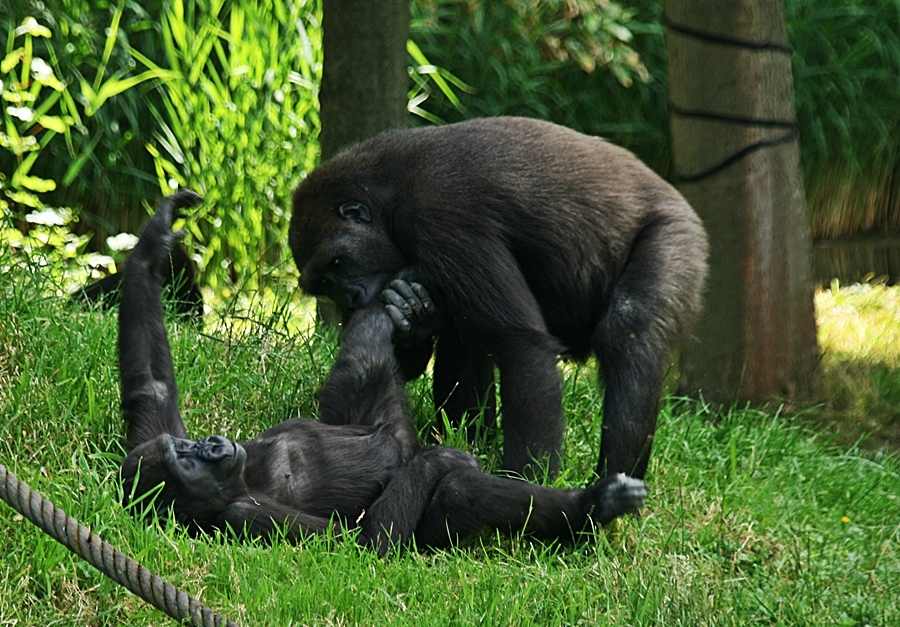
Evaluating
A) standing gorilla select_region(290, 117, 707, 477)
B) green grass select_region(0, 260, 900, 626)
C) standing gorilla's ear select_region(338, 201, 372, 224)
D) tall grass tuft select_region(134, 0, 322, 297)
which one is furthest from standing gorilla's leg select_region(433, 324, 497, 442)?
tall grass tuft select_region(134, 0, 322, 297)

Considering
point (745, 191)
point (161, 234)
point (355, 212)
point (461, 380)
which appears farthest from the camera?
point (745, 191)

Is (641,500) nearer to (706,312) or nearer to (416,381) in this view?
(416,381)

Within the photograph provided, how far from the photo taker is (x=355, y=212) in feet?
14.2

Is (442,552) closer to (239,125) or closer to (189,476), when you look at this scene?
(189,476)

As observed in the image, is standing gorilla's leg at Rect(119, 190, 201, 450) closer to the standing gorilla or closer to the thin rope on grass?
the standing gorilla

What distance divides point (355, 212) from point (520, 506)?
4.49 ft

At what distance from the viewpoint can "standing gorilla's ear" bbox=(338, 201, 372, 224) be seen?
4305 mm

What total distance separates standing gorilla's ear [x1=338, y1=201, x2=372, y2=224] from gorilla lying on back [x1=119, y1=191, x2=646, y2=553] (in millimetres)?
359

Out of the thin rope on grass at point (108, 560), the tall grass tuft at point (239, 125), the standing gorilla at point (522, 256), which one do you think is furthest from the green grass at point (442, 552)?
the tall grass tuft at point (239, 125)

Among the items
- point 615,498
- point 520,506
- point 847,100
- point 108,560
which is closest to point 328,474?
point 520,506

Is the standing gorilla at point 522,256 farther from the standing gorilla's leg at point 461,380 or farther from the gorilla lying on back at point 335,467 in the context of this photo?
the gorilla lying on back at point 335,467

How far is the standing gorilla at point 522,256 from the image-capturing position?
12.9ft

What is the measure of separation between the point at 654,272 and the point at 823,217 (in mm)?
4988

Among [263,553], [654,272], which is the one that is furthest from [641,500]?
[263,553]
